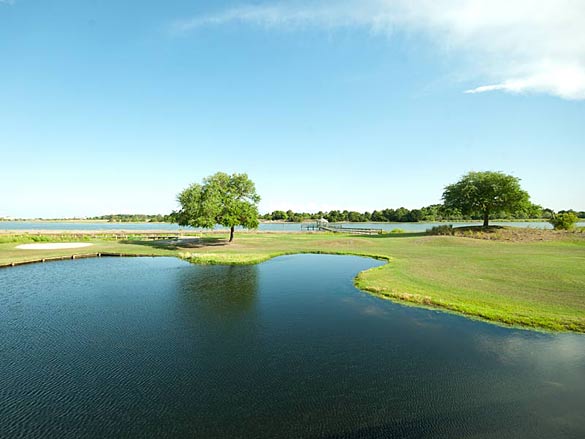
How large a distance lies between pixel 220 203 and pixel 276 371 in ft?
141

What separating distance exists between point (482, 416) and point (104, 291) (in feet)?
79.0

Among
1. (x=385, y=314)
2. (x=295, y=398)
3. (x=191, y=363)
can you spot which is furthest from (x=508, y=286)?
(x=191, y=363)

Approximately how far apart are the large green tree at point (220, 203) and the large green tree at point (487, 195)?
156ft

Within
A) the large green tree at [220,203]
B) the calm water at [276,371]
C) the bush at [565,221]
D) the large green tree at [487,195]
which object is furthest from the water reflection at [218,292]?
the bush at [565,221]

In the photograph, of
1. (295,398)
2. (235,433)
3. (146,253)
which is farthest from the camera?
(146,253)

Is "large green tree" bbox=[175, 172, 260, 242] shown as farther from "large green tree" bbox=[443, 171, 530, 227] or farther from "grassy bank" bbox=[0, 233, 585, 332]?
"large green tree" bbox=[443, 171, 530, 227]

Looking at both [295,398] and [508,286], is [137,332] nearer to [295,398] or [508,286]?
[295,398]

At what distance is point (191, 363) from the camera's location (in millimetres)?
11836

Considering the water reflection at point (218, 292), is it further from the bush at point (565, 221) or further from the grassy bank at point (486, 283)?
the bush at point (565, 221)

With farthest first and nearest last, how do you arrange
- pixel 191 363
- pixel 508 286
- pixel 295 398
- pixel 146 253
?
pixel 146 253 → pixel 508 286 → pixel 191 363 → pixel 295 398

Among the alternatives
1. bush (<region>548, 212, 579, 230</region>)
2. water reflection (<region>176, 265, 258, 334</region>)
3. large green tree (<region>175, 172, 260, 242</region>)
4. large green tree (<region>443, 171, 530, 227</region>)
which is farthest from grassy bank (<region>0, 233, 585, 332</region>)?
bush (<region>548, 212, 579, 230</region>)

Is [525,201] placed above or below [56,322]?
above

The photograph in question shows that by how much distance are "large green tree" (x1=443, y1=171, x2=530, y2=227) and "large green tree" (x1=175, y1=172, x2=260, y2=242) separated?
47.6 m

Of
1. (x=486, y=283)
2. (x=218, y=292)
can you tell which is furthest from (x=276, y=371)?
(x=486, y=283)
